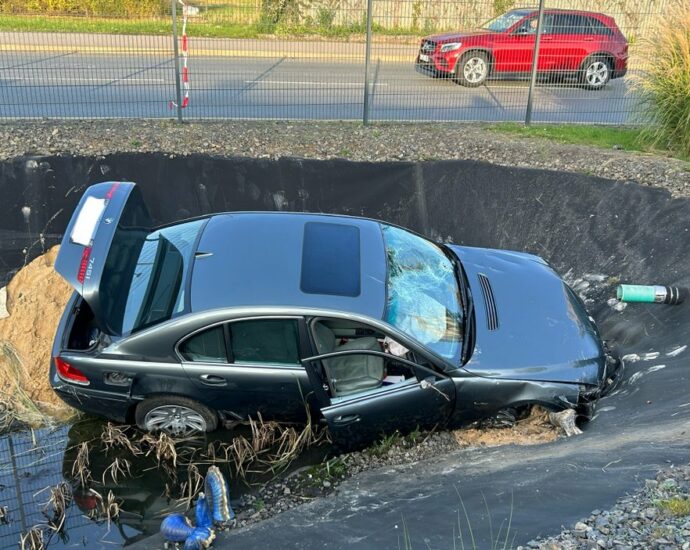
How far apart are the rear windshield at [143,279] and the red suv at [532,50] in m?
7.13

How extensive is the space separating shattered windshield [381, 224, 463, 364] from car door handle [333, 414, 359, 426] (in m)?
0.77

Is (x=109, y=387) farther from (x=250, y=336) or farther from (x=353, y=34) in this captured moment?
(x=353, y=34)

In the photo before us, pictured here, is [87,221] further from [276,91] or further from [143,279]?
[276,91]

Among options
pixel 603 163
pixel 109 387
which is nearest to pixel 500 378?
pixel 109 387

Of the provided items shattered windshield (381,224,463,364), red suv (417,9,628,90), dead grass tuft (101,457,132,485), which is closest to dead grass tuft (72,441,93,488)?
dead grass tuft (101,457,132,485)

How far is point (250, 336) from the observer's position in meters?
4.98

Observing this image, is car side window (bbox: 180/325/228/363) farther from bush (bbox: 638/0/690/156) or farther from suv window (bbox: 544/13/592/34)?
suv window (bbox: 544/13/592/34)

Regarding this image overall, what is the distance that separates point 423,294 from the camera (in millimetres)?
5324

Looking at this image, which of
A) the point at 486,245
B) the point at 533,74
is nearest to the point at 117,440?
the point at 486,245

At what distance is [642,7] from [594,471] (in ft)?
31.6

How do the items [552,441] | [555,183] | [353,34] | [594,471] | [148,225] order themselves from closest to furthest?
[594,471] < [552,441] < [148,225] < [555,183] < [353,34]

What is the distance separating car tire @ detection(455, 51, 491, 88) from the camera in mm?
11586

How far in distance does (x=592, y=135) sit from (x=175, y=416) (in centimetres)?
819

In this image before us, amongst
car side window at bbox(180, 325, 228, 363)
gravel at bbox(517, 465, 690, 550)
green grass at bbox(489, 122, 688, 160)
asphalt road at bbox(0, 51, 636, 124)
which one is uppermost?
asphalt road at bbox(0, 51, 636, 124)
